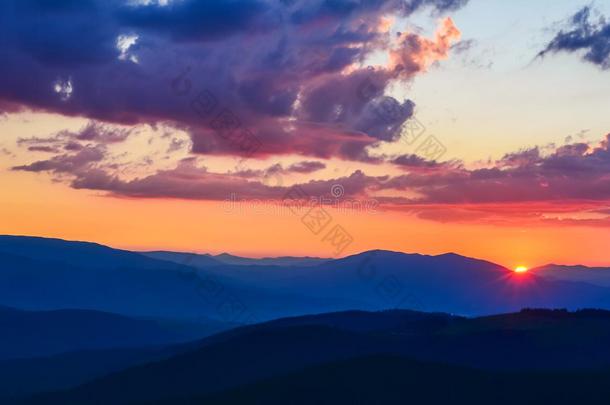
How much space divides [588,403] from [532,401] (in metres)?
14.3

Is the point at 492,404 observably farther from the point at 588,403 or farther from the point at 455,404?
the point at 588,403

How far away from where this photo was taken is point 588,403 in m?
191

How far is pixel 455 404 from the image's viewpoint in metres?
199

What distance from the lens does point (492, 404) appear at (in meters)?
197

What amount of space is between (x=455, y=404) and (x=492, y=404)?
9.80 meters

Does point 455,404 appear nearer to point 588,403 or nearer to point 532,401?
point 532,401

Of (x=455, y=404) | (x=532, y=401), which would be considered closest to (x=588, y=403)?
(x=532, y=401)

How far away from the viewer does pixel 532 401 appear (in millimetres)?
197875

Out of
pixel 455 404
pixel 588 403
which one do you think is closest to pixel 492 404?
pixel 455 404

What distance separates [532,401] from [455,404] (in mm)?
20738

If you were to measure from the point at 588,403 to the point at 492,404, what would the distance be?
24.4 metres
